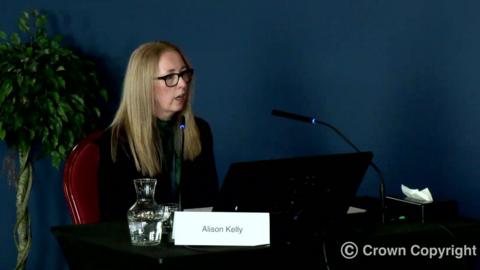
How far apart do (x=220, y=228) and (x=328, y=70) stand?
5.01ft

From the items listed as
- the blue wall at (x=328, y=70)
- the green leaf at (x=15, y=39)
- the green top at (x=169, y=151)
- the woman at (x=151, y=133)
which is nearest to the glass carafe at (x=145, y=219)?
the woman at (x=151, y=133)

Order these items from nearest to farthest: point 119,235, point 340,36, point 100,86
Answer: point 119,235
point 340,36
point 100,86

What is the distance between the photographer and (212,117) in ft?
12.7

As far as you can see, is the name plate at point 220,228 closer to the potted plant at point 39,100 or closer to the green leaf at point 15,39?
the potted plant at point 39,100

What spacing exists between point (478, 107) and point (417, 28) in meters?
0.40

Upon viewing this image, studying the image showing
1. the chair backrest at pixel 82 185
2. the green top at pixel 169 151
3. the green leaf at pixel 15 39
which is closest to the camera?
the chair backrest at pixel 82 185

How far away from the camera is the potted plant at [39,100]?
12.9ft

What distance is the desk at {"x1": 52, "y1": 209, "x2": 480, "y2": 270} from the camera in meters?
1.95

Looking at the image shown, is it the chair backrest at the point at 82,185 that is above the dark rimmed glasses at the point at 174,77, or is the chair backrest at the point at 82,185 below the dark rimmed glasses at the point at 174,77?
below

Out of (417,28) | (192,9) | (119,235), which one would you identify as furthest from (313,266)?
(192,9)

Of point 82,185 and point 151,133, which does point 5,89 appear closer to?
point 151,133

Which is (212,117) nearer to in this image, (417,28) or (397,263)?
(417,28)

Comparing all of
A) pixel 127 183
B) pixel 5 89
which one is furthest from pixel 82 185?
pixel 5 89

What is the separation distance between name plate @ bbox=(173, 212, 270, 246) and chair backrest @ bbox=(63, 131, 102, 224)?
0.70 m
